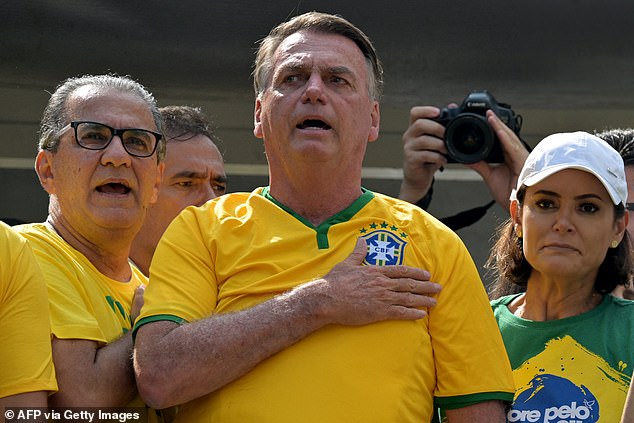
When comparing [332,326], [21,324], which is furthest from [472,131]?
[21,324]

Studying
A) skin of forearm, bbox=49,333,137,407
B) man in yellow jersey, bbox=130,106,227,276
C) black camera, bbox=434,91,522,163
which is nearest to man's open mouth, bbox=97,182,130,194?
skin of forearm, bbox=49,333,137,407

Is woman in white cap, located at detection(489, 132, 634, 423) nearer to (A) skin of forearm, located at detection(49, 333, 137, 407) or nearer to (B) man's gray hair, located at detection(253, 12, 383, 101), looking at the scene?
(B) man's gray hair, located at detection(253, 12, 383, 101)

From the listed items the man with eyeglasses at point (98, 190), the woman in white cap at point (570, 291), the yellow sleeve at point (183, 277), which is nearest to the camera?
the yellow sleeve at point (183, 277)

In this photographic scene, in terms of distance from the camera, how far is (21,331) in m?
2.12

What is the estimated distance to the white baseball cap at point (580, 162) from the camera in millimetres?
2516

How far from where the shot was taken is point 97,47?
14.5 ft

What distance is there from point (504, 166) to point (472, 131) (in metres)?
0.16

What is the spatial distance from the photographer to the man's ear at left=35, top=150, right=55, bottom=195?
1224 millimetres

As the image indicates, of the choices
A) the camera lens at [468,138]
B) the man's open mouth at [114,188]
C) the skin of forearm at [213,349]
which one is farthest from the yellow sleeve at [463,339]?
the camera lens at [468,138]

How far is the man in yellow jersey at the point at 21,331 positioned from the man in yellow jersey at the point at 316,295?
0.68ft

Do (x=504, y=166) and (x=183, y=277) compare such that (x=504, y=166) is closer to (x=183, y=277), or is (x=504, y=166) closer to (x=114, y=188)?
(x=114, y=188)

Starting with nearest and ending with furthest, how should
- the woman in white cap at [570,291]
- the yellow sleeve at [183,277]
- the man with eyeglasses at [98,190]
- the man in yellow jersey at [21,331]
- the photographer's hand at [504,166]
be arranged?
the man in yellow jersey at [21,331]
the yellow sleeve at [183,277]
the woman in white cap at [570,291]
the man with eyeglasses at [98,190]
the photographer's hand at [504,166]

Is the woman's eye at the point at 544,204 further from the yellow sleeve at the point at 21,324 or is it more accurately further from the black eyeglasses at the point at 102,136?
the yellow sleeve at the point at 21,324

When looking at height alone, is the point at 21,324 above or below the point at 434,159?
below
